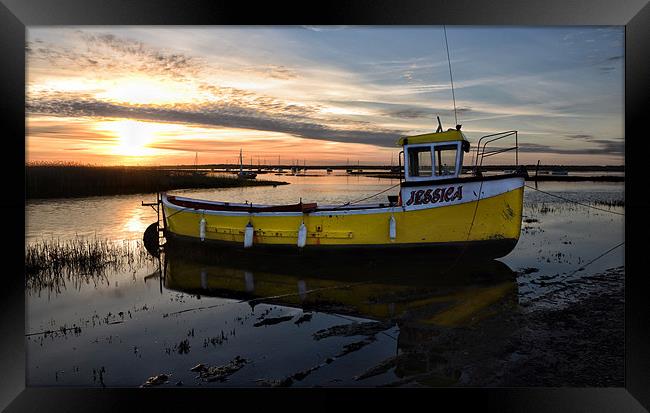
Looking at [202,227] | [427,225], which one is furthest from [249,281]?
[427,225]

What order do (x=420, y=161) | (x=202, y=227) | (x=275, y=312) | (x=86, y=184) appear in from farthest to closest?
(x=86, y=184), (x=202, y=227), (x=420, y=161), (x=275, y=312)

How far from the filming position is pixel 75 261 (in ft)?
33.5

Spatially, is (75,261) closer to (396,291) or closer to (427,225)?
(396,291)

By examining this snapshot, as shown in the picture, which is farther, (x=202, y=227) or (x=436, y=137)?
(x=202, y=227)

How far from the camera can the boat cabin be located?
9203mm

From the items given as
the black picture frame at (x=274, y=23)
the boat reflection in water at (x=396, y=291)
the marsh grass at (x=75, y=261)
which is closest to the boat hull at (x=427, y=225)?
the boat reflection in water at (x=396, y=291)

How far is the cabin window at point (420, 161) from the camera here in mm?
9416

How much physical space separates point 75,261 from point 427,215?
27.6 feet

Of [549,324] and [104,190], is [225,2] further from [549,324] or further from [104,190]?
[104,190]

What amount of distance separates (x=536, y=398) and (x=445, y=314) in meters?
1.99
